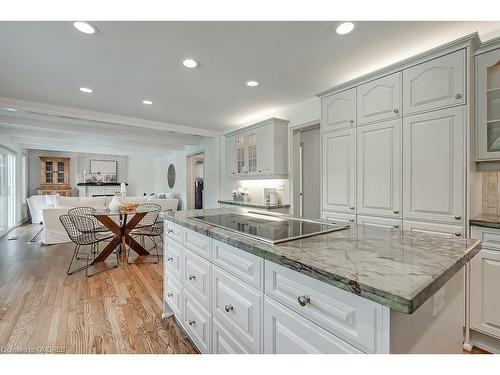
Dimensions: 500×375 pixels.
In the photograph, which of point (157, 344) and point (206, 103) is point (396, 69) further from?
point (157, 344)

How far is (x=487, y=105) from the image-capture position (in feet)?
6.18

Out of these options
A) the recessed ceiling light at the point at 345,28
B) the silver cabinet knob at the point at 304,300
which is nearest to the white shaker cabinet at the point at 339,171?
the recessed ceiling light at the point at 345,28

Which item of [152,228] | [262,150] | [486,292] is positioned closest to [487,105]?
[486,292]

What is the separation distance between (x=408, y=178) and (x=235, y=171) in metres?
3.03

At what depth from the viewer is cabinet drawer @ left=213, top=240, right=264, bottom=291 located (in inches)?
45.3

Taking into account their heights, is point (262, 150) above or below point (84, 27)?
below

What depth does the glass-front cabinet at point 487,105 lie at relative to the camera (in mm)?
1859

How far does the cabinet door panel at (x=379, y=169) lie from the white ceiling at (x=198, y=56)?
0.74 m

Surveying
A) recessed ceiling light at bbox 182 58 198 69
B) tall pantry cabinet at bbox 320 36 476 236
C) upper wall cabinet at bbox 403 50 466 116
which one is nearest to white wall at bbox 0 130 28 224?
recessed ceiling light at bbox 182 58 198 69

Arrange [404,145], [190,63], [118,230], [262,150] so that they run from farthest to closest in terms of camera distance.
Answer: [262,150] → [118,230] → [190,63] → [404,145]

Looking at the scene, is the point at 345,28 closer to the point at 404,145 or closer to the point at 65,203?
the point at 404,145

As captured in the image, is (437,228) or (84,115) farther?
Answer: (84,115)

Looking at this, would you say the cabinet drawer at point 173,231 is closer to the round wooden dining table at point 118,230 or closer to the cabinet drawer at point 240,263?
the cabinet drawer at point 240,263

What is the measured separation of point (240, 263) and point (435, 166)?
1.79 metres
